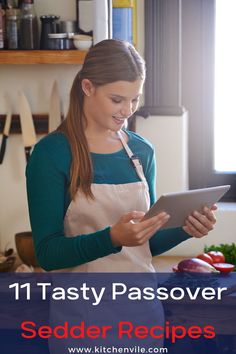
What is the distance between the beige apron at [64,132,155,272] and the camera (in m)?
1.54

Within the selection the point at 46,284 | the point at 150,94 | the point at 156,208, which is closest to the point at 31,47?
the point at 150,94

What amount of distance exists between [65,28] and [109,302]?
1341 millimetres

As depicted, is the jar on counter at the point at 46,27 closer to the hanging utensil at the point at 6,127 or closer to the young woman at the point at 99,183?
the hanging utensil at the point at 6,127

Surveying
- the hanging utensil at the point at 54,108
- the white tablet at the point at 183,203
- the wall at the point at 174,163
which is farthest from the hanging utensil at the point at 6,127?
the white tablet at the point at 183,203

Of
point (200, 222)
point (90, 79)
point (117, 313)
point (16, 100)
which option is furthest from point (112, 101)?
point (16, 100)

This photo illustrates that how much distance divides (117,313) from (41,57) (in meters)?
1.27

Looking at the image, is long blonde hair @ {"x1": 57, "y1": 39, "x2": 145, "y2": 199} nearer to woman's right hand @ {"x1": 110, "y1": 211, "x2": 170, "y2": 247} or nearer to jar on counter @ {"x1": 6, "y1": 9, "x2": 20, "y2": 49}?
woman's right hand @ {"x1": 110, "y1": 211, "x2": 170, "y2": 247}

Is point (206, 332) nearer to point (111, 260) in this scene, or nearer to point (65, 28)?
point (111, 260)

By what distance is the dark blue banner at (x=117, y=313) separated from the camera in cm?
154

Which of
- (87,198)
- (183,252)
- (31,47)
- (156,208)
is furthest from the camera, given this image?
(183,252)

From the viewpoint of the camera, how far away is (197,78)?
2.91m

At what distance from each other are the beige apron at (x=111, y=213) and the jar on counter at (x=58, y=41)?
110cm

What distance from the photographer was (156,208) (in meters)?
1.43

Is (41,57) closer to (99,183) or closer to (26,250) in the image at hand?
(26,250)
